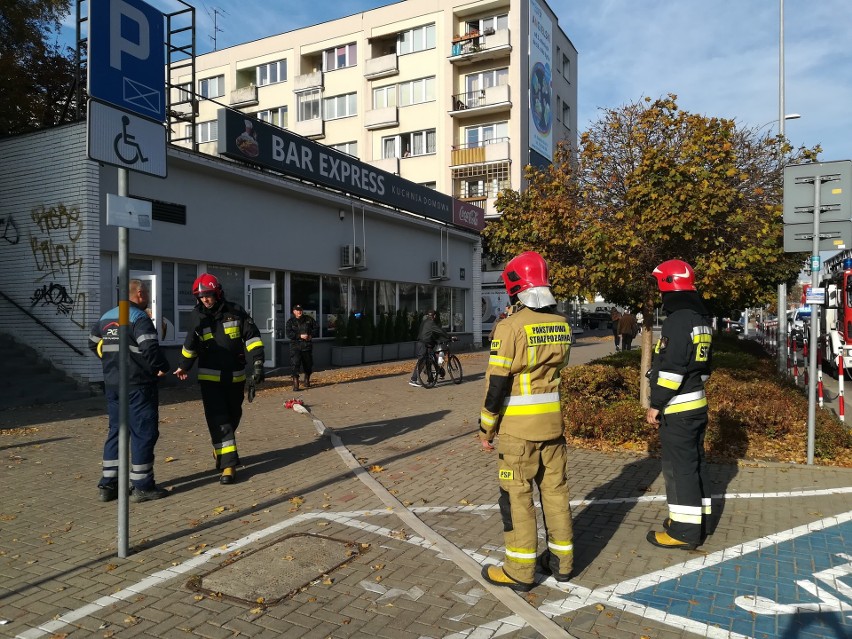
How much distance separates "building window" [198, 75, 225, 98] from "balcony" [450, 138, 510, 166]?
1961 centimetres

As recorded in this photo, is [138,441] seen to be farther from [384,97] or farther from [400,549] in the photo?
[384,97]

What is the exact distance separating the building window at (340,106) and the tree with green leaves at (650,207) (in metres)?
34.3

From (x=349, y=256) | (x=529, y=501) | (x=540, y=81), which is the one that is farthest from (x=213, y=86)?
(x=529, y=501)

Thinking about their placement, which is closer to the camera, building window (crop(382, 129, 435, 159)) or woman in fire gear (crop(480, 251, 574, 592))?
woman in fire gear (crop(480, 251, 574, 592))

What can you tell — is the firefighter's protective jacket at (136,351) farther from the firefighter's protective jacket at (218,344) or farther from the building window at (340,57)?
the building window at (340,57)

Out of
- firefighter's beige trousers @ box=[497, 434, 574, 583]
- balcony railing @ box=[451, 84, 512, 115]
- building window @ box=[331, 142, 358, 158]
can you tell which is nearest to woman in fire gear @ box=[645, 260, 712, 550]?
firefighter's beige trousers @ box=[497, 434, 574, 583]

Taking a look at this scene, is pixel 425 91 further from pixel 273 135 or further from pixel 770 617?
pixel 770 617

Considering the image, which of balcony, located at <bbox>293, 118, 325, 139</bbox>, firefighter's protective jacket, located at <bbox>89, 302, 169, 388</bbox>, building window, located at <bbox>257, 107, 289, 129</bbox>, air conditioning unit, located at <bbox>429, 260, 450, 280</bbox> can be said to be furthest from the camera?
building window, located at <bbox>257, 107, 289, 129</bbox>

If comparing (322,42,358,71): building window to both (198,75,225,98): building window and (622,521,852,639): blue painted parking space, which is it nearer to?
(198,75,225,98): building window

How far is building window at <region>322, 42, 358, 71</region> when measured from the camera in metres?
41.3

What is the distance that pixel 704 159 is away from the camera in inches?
317

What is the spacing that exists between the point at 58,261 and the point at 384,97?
102 feet

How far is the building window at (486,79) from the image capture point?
3800 cm

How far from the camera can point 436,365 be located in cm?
1454
